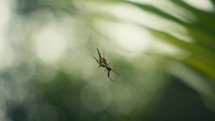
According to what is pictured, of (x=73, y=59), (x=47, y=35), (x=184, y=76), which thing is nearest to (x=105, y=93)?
(x=73, y=59)

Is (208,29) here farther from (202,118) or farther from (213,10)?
(202,118)

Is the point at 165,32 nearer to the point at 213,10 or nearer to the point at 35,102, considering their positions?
the point at 213,10

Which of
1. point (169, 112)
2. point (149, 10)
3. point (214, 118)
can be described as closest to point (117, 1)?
point (149, 10)

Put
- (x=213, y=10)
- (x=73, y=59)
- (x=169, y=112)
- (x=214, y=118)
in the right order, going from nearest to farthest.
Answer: (x=213, y=10) → (x=214, y=118) → (x=169, y=112) → (x=73, y=59)

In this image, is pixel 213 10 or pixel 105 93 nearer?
pixel 213 10

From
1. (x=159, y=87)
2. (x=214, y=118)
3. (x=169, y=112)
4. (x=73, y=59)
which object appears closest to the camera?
(x=214, y=118)

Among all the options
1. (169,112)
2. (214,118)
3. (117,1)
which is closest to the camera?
(117,1)

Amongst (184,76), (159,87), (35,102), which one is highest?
(159,87)

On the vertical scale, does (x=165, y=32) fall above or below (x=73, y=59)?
below

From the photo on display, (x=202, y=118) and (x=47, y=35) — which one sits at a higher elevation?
(x=47, y=35)
